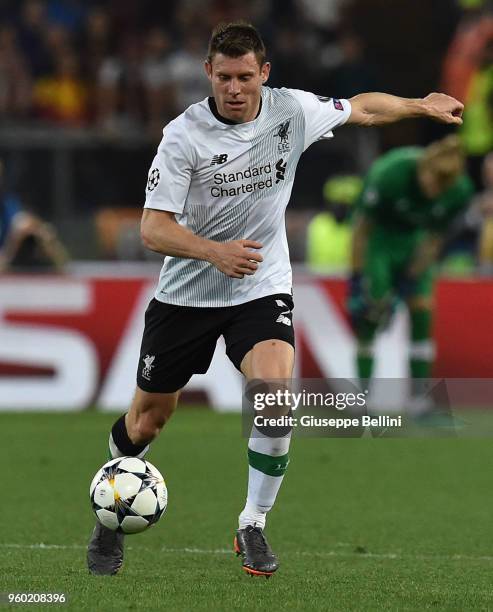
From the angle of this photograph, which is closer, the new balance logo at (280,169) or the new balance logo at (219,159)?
the new balance logo at (219,159)

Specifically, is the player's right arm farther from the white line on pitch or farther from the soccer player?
the white line on pitch

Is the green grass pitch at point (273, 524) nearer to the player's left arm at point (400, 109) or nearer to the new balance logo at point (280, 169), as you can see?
the new balance logo at point (280, 169)

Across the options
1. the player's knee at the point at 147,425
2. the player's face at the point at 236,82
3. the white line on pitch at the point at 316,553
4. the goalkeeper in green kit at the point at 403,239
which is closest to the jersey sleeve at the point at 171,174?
the player's face at the point at 236,82

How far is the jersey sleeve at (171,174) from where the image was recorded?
5.72 meters

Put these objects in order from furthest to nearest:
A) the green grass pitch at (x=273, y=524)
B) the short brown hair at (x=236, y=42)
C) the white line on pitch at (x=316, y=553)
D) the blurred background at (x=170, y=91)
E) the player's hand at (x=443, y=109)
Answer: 1. the blurred background at (x=170, y=91)
2. the white line on pitch at (x=316, y=553)
3. the player's hand at (x=443, y=109)
4. the short brown hair at (x=236, y=42)
5. the green grass pitch at (x=273, y=524)

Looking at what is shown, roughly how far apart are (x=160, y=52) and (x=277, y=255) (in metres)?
10.1

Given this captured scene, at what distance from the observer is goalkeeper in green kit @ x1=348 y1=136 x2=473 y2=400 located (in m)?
11.0

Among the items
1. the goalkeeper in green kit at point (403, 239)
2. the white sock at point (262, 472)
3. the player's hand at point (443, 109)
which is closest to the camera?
the white sock at point (262, 472)

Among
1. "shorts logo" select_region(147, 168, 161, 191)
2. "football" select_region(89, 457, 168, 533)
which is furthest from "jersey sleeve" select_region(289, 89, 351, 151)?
"football" select_region(89, 457, 168, 533)

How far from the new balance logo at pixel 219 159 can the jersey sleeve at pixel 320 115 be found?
0.44m

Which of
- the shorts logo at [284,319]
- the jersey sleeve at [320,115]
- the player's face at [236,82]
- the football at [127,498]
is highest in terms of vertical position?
the player's face at [236,82]

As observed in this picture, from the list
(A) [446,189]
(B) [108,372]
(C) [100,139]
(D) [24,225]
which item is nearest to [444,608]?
(A) [446,189]

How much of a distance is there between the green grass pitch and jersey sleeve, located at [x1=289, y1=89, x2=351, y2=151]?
182 cm

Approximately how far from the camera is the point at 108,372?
12.1m
